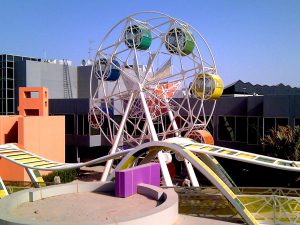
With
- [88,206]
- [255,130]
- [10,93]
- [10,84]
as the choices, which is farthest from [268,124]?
[10,93]

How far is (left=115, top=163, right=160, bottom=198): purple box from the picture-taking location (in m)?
14.7

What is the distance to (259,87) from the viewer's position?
Result: 5178cm

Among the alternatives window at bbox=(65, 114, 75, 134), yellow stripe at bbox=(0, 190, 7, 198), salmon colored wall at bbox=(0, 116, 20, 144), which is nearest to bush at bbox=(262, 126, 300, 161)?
yellow stripe at bbox=(0, 190, 7, 198)

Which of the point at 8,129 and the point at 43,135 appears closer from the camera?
the point at 8,129

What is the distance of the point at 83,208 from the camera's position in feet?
43.2

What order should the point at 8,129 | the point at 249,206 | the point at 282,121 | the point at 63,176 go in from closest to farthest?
1. the point at 249,206
2. the point at 282,121
3. the point at 8,129
4. the point at 63,176

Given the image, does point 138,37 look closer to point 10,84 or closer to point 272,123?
point 272,123

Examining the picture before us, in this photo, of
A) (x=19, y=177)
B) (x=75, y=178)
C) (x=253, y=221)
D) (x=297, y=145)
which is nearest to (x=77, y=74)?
(x=75, y=178)

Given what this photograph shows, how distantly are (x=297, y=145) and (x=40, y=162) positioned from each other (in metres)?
14.4

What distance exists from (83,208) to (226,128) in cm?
2162

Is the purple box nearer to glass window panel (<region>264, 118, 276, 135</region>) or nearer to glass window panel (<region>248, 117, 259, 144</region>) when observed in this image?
glass window panel (<region>264, 118, 276, 135</region>)

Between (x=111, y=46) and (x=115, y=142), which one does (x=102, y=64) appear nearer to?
(x=111, y=46)

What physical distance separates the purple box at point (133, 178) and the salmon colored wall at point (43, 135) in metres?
16.1

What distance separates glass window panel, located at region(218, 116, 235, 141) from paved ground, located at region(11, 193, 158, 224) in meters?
19.0
